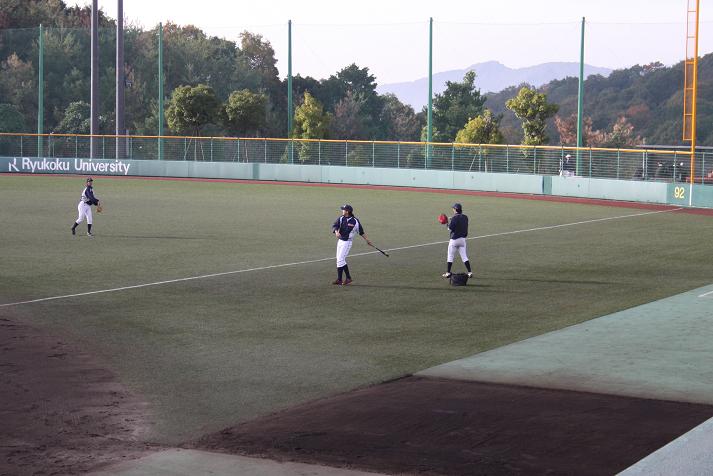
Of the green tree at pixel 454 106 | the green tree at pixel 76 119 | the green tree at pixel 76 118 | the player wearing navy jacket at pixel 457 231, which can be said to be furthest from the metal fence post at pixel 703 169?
the green tree at pixel 76 118

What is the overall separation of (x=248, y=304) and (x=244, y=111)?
5538cm

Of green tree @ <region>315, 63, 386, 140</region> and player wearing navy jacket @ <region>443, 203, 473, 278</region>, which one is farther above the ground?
green tree @ <region>315, 63, 386, 140</region>

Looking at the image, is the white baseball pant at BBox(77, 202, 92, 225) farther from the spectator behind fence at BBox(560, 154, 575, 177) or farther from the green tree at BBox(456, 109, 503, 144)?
the green tree at BBox(456, 109, 503, 144)

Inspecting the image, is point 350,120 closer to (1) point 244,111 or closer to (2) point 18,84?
(1) point 244,111

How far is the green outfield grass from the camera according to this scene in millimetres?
13523

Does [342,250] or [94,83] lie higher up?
[94,83]

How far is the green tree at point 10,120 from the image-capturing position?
79375 mm

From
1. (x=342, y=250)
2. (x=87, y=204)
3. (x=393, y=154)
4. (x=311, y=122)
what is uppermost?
(x=311, y=122)

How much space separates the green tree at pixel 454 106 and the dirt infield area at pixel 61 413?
73.2 m

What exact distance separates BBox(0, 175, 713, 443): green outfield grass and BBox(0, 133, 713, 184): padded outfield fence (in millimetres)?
9041

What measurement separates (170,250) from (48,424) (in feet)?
53.2

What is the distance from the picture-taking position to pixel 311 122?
67312 mm

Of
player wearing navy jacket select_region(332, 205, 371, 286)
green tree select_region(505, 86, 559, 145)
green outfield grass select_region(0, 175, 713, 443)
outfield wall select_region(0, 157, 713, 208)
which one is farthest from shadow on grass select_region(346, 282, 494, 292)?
green tree select_region(505, 86, 559, 145)

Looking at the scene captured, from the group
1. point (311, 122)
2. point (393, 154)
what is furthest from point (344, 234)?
point (311, 122)
